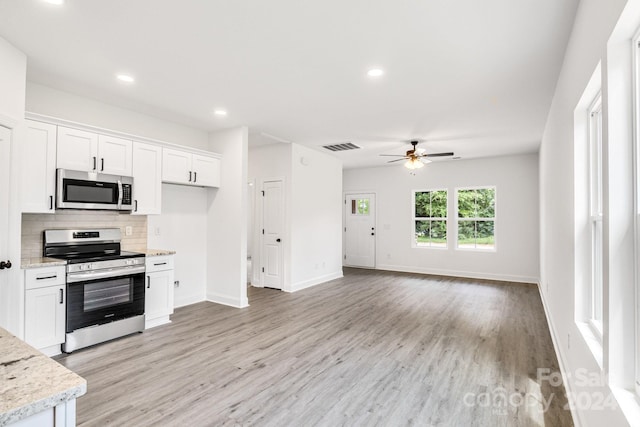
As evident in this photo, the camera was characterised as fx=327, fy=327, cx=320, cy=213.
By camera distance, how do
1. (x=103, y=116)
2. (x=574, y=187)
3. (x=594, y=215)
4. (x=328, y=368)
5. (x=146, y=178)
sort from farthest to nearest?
1. (x=146, y=178)
2. (x=103, y=116)
3. (x=328, y=368)
4. (x=574, y=187)
5. (x=594, y=215)

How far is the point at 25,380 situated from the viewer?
918mm

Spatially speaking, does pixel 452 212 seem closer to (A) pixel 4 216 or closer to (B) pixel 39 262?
(B) pixel 39 262

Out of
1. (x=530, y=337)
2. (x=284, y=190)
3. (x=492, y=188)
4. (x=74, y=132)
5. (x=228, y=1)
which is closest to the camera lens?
(x=228, y=1)

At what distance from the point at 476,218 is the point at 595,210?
18.6 feet

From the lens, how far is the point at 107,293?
3.55 m

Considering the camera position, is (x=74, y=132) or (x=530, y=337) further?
(x=530, y=337)

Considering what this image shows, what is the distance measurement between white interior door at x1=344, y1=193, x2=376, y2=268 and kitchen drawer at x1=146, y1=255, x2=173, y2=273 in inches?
222

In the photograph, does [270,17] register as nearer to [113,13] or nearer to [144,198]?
[113,13]

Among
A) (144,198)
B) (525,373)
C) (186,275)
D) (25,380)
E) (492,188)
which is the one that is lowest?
(525,373)

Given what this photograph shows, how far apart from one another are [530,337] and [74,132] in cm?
554

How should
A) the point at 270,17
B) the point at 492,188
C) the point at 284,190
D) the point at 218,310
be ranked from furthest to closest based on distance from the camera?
1. the point at 492,188
2. the point at 284,190
3. the point at 218,310
4. the point at 270,17

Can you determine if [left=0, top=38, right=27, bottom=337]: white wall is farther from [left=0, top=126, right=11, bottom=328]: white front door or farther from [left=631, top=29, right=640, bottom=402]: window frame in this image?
[left=631, top=29, right=640, bottom=402]: window frame

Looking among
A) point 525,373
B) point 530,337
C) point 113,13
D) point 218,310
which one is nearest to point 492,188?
point 530,337

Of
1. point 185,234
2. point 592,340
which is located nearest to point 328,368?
point 592,340
